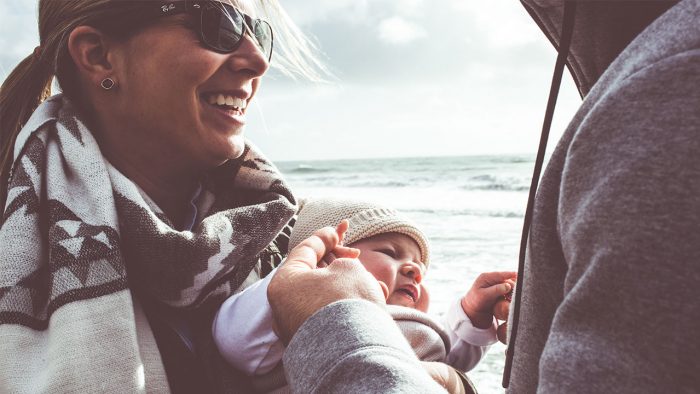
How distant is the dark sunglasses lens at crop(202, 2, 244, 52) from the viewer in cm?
203

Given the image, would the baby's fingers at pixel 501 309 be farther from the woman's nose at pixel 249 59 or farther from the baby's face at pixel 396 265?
the woman's nose at pixel 249 59

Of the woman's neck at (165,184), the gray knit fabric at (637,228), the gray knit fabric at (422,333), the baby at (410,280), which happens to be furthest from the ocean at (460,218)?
the gray knit fabric at (637,228)

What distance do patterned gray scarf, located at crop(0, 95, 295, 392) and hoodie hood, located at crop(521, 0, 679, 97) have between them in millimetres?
1194

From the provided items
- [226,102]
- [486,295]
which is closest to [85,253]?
[226,102]

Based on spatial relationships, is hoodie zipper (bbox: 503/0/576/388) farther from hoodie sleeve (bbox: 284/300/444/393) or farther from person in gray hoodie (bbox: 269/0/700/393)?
hoodie sleeve (bbox: 284/300/444/393)

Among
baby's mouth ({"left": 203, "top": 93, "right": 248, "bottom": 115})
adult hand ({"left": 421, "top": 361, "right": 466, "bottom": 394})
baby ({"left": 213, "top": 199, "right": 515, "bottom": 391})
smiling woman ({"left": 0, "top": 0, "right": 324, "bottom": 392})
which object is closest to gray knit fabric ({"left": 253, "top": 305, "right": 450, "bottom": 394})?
baby ({"left": 213, "top": 199, "right": 515, "bottom": 391})

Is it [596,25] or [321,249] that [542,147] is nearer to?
[596,25]

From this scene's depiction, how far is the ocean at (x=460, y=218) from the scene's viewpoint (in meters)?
6.36

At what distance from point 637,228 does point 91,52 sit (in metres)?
1.97

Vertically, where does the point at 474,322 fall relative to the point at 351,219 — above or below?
below

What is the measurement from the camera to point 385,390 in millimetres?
909

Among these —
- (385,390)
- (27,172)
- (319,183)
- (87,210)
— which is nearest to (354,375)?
(385,390)

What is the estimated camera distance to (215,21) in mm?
2041

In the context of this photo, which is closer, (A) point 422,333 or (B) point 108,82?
(B) point 108,82
